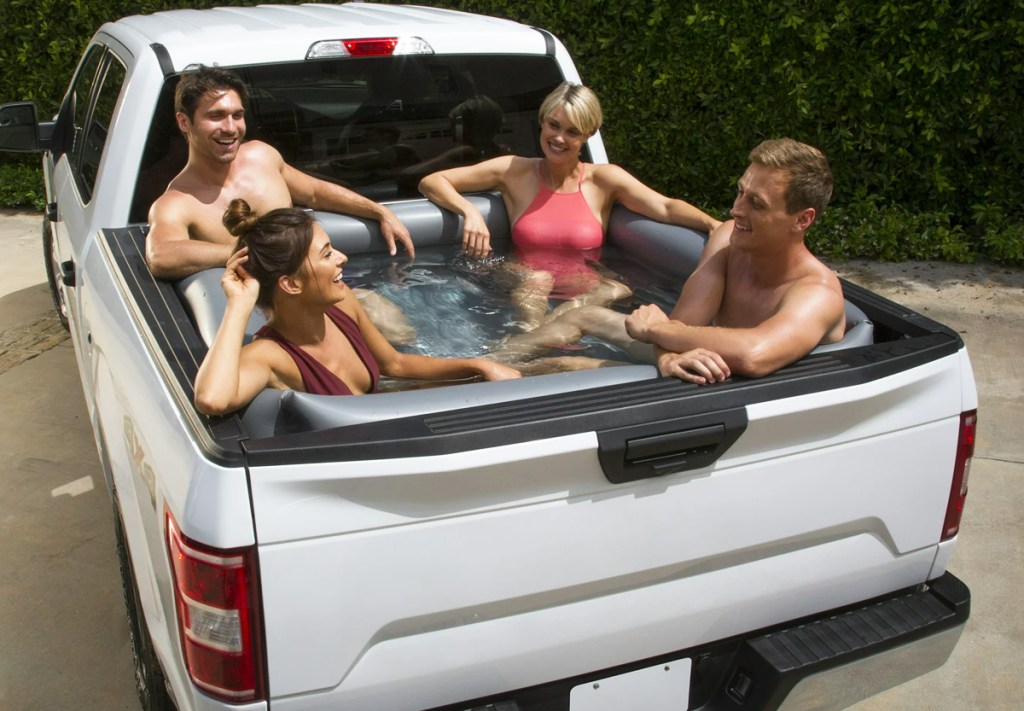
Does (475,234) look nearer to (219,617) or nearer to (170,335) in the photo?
(170,335)

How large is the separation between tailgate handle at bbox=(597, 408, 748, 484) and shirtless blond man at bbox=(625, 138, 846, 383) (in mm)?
275

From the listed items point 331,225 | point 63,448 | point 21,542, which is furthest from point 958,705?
point 63,448

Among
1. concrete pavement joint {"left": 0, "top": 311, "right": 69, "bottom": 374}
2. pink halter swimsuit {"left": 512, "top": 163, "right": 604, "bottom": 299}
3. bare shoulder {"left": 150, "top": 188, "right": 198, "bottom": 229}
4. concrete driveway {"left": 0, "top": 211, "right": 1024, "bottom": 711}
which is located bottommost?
concrete pavement joint {"left": 0, "top": 311, "right": 69, "bottom": 374}

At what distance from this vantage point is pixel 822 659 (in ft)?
7.68

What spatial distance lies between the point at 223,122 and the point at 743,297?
179 centimetres

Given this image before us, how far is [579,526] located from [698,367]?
1.82ft

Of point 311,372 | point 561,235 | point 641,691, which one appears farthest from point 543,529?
point 561,235

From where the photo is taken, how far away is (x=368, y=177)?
4.20 metres

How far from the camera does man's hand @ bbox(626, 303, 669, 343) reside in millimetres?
2975

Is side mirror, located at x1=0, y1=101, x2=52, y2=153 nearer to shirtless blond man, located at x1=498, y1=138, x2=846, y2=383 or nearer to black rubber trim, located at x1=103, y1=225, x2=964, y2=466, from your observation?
black rubber trim, located at x1=103, y1=225, x2=964, y2=466

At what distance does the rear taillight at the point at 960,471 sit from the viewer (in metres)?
2.45

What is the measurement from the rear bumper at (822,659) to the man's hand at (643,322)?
0.91 meters

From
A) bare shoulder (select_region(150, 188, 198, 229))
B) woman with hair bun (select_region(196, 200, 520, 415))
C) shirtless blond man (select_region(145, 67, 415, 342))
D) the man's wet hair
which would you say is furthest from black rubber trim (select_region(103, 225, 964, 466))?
the man's wet hair

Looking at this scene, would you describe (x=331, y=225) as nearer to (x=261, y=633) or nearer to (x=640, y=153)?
(x=261, y=633)
